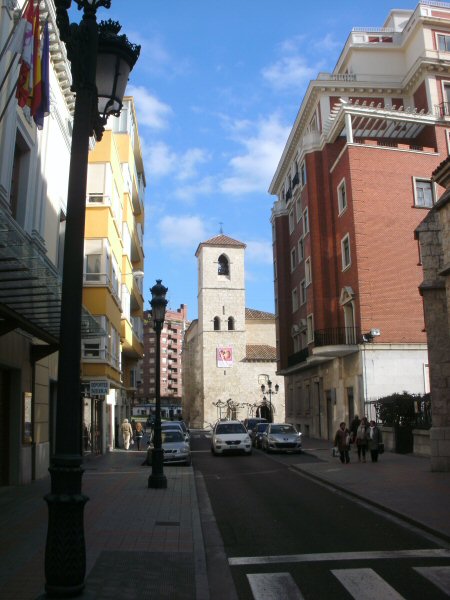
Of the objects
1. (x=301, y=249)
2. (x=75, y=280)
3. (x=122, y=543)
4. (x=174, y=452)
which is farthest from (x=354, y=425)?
(x=75, y=280)

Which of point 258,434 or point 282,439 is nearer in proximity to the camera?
point 282,439

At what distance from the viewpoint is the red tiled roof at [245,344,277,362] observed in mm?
79375

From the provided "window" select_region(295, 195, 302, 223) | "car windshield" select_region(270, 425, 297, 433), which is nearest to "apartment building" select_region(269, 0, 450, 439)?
"window" select_region(295, 195, 302, 223)

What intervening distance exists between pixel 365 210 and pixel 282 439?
42.9ft

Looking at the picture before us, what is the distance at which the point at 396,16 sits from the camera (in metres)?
43.8

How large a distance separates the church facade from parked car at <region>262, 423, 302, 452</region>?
136 ft

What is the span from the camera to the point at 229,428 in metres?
30.8

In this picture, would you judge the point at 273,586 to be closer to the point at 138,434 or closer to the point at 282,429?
the point at 282,429

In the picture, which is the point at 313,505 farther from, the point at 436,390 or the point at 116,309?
the point at 116,309

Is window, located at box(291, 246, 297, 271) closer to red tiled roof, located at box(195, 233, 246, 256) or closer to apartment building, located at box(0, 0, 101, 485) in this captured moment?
apartment building, located at box(0, 0, 101, 485)

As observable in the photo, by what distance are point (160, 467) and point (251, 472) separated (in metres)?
6.35

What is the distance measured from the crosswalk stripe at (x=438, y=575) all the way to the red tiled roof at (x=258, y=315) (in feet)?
254

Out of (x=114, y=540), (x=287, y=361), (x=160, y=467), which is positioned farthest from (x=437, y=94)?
(x=114, y=540)

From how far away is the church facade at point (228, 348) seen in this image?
7625 centimetres
